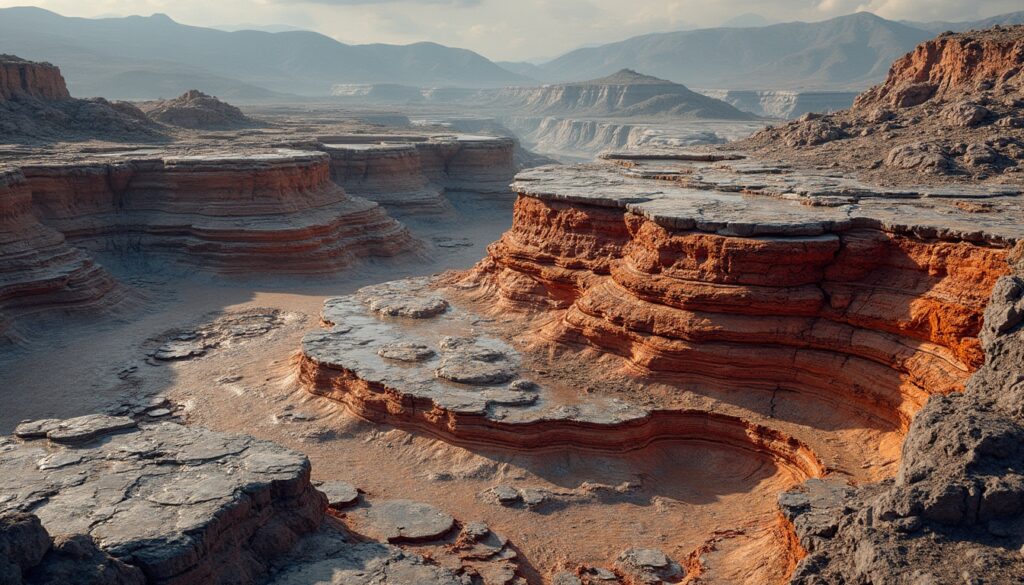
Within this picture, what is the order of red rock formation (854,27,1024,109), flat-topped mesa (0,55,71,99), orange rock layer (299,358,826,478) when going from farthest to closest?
1. flat-topped mesa (0,55,71,99)
2. red rock formation (854,27,1024,109)
3. orange rock layer (299,358,826,478)

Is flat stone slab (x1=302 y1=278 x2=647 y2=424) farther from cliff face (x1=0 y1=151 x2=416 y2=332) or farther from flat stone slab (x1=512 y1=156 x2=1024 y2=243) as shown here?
cliff face (x1=0 y1=151 x2=416 y2=332)

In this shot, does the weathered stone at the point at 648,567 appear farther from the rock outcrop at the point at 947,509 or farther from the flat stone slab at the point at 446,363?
the flat stone slab at the point at 446,363

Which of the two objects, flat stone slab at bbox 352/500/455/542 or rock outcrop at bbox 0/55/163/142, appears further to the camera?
rock outcrop at bbox 0/55/163/142

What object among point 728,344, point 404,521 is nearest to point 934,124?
point 728,344

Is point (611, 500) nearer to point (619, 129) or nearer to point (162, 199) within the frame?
point (162, 199)

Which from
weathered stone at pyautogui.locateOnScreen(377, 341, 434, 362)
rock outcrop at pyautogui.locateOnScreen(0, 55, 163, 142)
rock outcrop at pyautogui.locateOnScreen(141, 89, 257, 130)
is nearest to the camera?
weathered stone at pyautogui.locateOnScreen(377, 341, 434, 362)

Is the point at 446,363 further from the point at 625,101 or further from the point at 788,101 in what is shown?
the point at 788,101

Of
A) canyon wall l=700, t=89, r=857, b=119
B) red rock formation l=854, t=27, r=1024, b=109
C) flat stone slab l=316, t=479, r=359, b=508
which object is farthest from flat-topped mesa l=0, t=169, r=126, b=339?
canyon wall l=700, t=89, r=857, b=119
